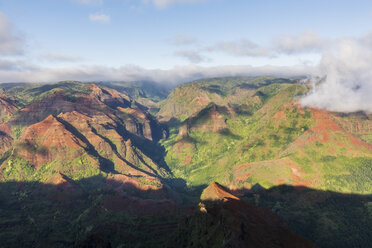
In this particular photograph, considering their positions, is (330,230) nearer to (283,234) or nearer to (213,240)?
(283,234)

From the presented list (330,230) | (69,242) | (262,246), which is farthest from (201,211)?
(330,230)

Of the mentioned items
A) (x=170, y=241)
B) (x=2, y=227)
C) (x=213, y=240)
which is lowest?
(x=2, y=227)

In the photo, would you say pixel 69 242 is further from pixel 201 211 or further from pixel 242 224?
pixel 242 224

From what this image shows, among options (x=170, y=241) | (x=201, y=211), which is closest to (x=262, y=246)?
(x=201, y=211)

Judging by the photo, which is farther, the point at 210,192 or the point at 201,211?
the point at 210,192

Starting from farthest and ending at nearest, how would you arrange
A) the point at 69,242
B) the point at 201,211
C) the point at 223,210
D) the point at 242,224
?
1. the point at 69,242
2. the point at 201,211
3. the point at 223,210
4. the point at 242,224

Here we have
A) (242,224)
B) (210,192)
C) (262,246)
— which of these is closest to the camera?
(262,246)

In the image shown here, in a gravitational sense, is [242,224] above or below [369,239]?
above
